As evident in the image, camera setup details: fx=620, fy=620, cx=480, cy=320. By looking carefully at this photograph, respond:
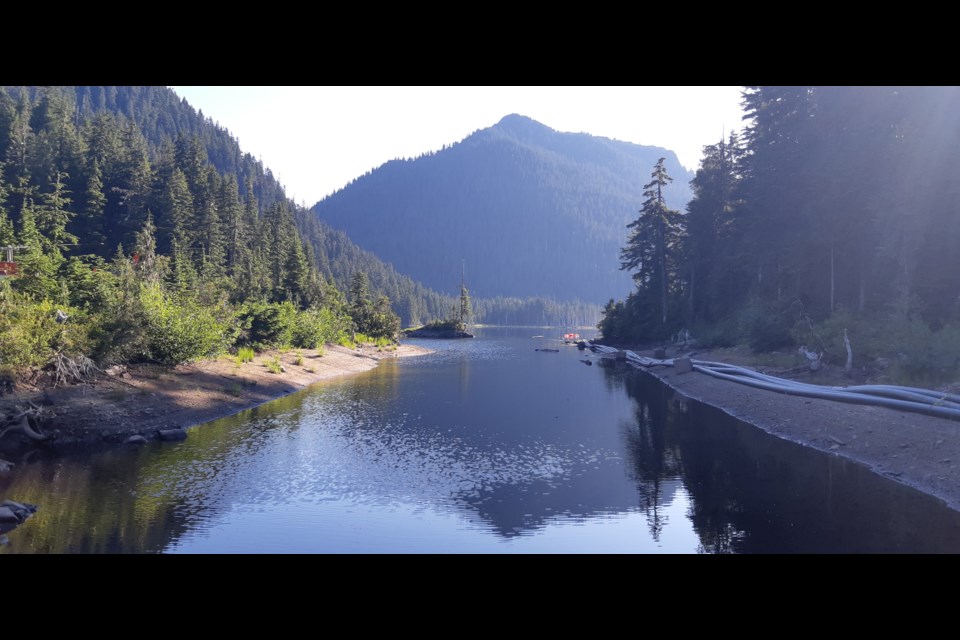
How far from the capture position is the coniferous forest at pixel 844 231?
33.7m

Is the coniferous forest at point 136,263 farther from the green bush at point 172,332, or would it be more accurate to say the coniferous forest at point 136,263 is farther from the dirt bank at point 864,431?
the dirt bank at point 864,431

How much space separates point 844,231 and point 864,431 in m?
24.7

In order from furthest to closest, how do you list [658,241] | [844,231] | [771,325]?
[658,241], [771,325], [844,231]

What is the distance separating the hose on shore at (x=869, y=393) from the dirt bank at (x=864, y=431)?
259 millimetres

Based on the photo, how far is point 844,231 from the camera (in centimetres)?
4281

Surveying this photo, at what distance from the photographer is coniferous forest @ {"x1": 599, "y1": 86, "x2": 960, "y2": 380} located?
1328 inches

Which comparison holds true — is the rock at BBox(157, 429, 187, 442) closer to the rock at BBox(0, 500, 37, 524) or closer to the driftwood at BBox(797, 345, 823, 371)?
the rock at BBox(0, 500, 37, 524)

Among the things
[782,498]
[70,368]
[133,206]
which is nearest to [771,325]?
[782,498]

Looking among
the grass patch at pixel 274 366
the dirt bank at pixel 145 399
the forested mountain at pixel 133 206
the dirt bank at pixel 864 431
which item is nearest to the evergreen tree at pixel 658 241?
the forested mountain at pixel 133 206

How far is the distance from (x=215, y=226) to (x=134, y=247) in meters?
9.22

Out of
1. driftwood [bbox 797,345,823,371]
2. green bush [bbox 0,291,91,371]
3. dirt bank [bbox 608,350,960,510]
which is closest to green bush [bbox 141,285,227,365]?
green bush [bbox 0,291,91,371]

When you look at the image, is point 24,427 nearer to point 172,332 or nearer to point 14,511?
point 14,511

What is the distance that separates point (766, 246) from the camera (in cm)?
5150
